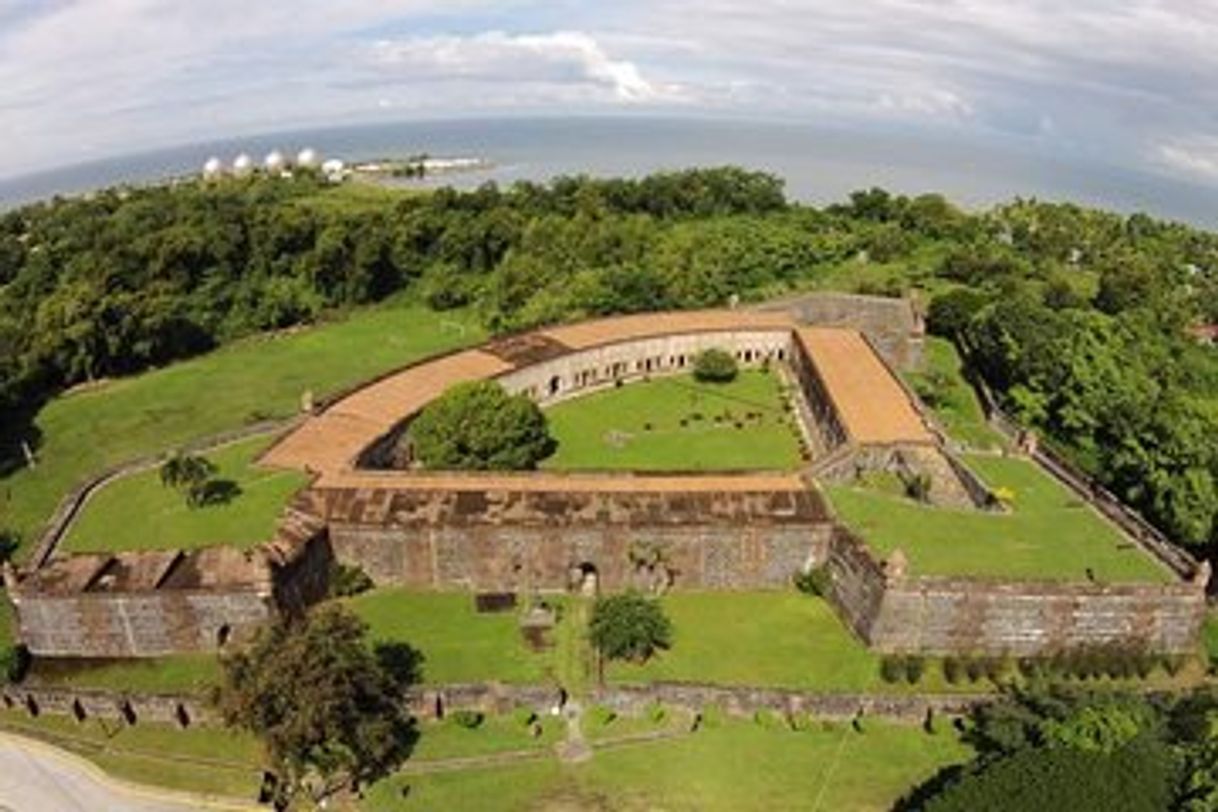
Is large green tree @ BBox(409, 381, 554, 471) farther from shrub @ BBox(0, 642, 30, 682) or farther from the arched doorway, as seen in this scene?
shrub @ BBox(0, 642, 30, 682)

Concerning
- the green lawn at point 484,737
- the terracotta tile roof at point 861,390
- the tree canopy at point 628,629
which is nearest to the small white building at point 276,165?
the terracotta tile roof at point 861,390

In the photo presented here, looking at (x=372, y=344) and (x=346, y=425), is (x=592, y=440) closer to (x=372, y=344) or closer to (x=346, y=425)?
(x=346, y=425)

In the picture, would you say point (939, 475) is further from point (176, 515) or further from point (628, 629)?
point (176, 515)

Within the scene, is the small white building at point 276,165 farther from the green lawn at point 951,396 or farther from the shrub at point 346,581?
the shrub at point 346,581

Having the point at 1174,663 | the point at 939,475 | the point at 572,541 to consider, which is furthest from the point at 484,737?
the point at 939,475

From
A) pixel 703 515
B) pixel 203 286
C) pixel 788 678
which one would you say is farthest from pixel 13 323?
pixel 788 678

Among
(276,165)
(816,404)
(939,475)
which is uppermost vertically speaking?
(276,165)

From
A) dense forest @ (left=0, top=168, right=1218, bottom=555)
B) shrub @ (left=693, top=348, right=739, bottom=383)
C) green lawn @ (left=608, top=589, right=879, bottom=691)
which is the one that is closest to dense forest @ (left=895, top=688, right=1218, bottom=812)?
green lawn @ (left=608, top=589, right=879, bottom=691)
